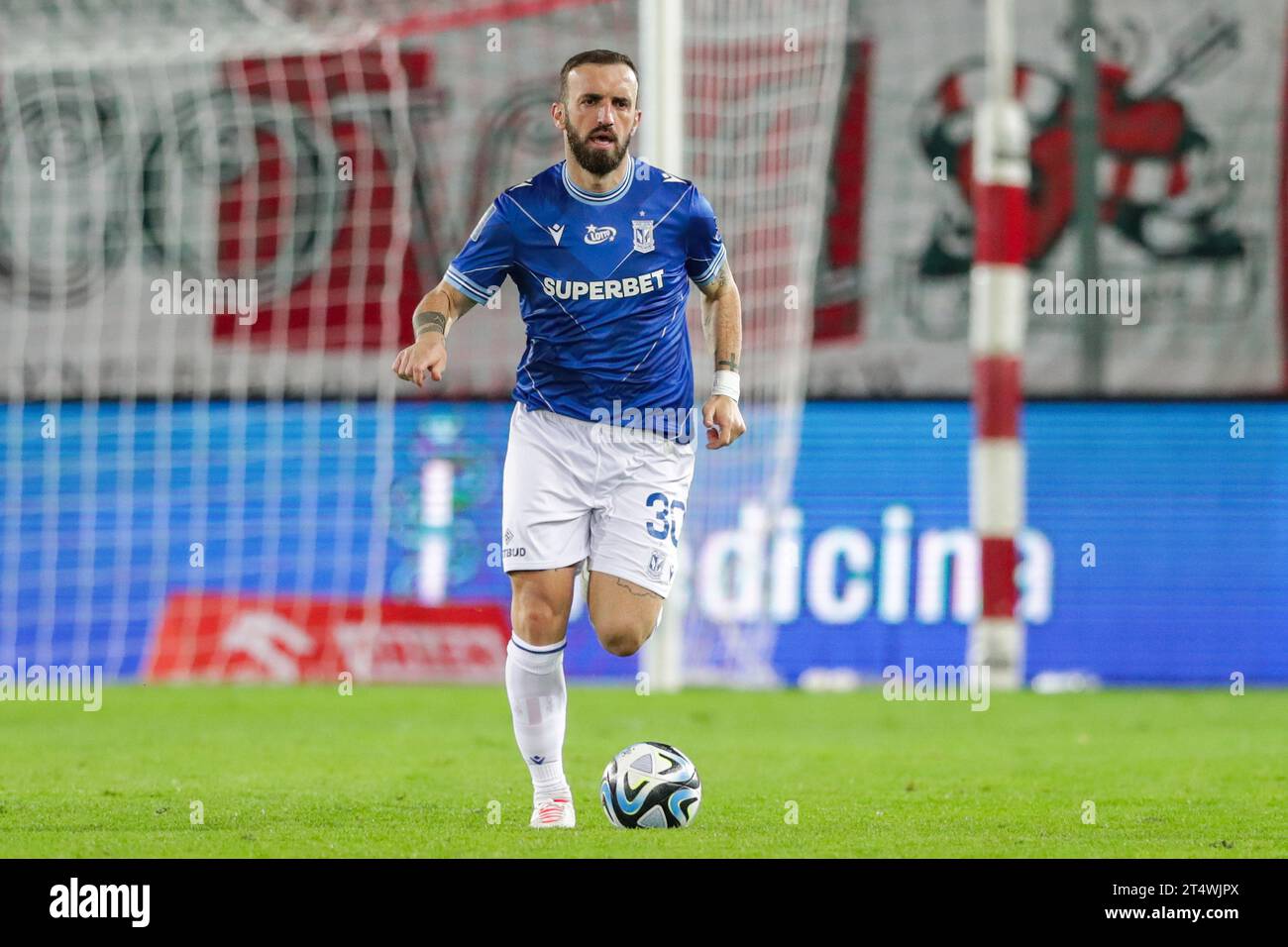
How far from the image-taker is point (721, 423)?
6.27 metres

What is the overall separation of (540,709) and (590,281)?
49.8 inches

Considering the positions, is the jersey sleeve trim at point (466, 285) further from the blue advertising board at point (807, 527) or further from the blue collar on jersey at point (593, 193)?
the blue advertising board at point (807, 527)

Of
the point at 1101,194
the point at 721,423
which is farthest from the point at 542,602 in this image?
the point at 1101,194

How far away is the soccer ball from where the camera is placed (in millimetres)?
6145

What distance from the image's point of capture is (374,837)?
5.87 m

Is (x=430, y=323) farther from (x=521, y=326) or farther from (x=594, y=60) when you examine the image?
(x=521, y=326)

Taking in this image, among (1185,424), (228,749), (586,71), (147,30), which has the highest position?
→ (147,30)

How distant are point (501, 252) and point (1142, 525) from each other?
9.19 metres

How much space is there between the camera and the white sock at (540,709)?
630 centimetres

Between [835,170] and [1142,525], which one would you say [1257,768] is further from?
[835,170]

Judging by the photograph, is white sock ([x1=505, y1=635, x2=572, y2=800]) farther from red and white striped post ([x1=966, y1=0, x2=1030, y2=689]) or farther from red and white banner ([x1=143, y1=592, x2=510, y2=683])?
red and white banner ([x1=143, y1=592, x2=510, y2=683])

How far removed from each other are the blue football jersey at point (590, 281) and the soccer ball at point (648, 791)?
3.28 feet

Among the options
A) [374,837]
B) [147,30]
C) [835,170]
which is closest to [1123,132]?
[835,170]

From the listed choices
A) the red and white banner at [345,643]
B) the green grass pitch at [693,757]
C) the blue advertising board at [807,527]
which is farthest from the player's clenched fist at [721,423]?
the blue advertising board at [807,527]
